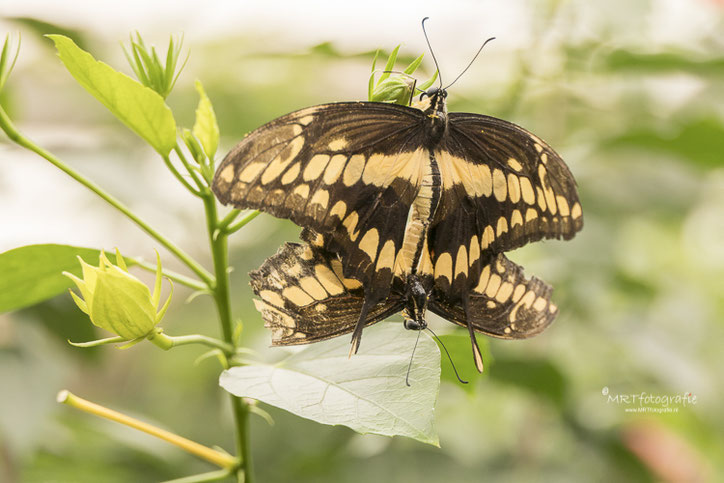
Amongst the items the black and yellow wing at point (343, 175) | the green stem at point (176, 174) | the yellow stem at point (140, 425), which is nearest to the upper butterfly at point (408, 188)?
the black and yellow wing at point (343, 175)

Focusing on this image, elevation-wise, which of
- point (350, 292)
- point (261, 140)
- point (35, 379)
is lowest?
point (35, 379)

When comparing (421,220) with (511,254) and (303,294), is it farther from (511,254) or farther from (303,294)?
(511,254)

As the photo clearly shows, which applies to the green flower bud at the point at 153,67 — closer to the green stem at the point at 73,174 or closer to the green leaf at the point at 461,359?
the green stem at the point at 73,174

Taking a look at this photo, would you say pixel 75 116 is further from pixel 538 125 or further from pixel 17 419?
pixel 538 125

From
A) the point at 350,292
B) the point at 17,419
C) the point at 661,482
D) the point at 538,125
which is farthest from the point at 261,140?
the point at 661,482

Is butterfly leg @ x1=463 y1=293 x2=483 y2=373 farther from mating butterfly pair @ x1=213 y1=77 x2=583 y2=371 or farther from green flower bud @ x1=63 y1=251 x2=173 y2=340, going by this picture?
green flower bud @ x1=63 y1=251 x2=173 y2=340

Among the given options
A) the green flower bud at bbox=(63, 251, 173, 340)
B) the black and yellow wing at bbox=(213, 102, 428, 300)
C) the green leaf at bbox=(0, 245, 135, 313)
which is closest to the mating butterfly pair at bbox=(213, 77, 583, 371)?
the black and yellow wing at bbox=(213, 102, 428, 300)
